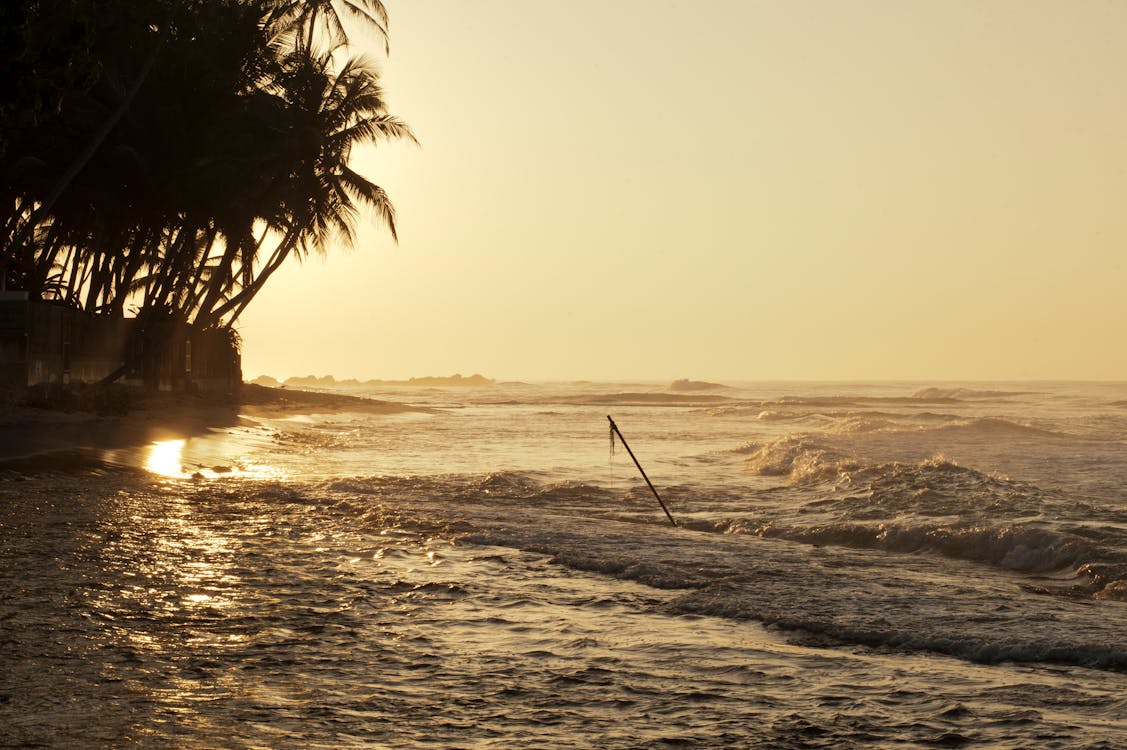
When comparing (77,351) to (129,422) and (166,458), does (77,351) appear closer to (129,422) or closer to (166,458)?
(129,422)

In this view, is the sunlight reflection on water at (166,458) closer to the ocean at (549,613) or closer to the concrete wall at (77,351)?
the ocean at (549,613)

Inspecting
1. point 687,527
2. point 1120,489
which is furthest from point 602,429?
point 687,527

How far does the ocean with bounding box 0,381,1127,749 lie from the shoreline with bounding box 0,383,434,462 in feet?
3.17

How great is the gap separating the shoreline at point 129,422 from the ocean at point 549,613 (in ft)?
3.17

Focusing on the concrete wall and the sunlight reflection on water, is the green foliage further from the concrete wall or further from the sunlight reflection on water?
the sunlight reflection on water

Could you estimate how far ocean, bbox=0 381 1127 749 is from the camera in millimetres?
3902

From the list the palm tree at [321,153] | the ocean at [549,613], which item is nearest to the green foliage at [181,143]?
the palm tree at [321,153]

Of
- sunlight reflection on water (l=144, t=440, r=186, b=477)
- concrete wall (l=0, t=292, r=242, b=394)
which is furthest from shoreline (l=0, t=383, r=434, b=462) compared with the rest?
concrete wall (l=0, t=292, r=242, b=394)

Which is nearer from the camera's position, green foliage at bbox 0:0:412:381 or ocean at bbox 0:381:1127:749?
ocean at bbox 0:381:1127:749

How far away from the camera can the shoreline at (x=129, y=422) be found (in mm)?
13531

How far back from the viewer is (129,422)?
1792 cm

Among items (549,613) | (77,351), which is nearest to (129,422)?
(77,351)

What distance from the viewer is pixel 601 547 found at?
8.37 meters

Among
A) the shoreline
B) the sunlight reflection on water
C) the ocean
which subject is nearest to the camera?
the ocean
